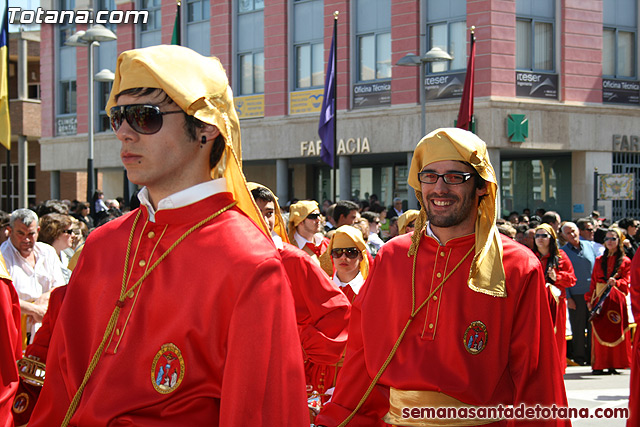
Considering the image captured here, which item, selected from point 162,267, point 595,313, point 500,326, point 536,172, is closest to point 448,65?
point 536,172

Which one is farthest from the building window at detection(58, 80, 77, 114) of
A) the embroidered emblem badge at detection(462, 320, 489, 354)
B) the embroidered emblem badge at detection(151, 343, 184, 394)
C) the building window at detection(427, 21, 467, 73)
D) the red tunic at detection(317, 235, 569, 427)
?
the embroidered emblem badge at detection(151, 343, 184, 394)

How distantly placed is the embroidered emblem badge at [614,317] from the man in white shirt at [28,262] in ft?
26.2

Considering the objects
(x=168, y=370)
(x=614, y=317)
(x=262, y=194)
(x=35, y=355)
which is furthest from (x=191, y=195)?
(x=614, y=317)

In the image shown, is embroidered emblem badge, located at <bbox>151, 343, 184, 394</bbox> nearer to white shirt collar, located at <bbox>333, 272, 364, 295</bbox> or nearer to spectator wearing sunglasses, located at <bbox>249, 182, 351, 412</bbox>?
spectator wearing sunglasses, located at <bbox>249, 182, 351, 412</bbox>

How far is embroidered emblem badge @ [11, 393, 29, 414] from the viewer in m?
5.12

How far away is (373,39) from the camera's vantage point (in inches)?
1053

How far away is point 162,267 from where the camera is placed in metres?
2.92

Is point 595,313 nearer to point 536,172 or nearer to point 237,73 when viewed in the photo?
point 536,172

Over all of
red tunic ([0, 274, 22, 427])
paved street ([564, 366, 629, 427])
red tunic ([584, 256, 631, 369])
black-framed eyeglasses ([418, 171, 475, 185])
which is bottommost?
paved street ([564, 366, 629, 427])

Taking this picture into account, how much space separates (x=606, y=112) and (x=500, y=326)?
22.5 meters

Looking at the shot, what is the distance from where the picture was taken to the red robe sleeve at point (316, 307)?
19.4 ft

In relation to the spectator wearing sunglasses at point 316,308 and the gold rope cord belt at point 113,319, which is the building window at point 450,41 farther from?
the gold rope cord belt at point 113,319

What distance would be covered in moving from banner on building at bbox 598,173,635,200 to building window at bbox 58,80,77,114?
2195 cm

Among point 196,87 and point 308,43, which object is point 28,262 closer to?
point 196,87
